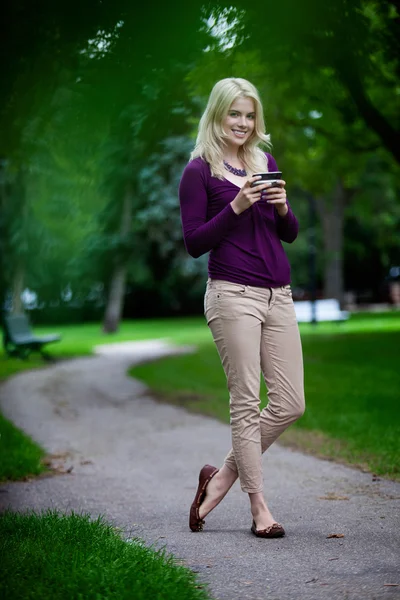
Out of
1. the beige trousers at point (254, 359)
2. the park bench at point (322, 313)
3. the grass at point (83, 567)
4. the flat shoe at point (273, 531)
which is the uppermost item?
the beige trousers at point (254, 359)

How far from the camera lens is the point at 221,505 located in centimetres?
546

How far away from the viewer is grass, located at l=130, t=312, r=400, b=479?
24.5 feet

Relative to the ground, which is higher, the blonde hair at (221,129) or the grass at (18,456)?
the blonde hair at (221,129)

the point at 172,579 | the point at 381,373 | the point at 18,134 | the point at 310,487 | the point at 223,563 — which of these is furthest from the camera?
the point at 381,373

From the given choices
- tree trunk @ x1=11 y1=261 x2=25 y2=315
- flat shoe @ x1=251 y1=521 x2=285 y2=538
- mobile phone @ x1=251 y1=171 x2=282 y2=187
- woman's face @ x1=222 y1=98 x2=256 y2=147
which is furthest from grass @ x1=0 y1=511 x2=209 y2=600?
tree trunk @ x1=11 y1=261 x2=25 y2=315

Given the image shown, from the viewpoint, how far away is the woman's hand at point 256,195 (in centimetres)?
419

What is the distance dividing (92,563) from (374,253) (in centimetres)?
4988

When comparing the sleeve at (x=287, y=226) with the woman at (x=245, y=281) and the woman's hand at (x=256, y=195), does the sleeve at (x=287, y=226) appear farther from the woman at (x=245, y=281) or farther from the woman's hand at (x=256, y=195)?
the woman's hand at (x=256, y=195)

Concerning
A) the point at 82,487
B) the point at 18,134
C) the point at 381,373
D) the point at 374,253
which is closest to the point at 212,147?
the point at 82,487

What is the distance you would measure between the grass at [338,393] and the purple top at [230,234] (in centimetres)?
241

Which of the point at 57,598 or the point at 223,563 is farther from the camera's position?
the point at 223,563

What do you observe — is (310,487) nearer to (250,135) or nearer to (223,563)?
(223,563)

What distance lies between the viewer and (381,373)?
12562 millimetres

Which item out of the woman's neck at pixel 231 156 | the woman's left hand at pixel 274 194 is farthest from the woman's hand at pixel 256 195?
the woman's neck at pixel 231 156
